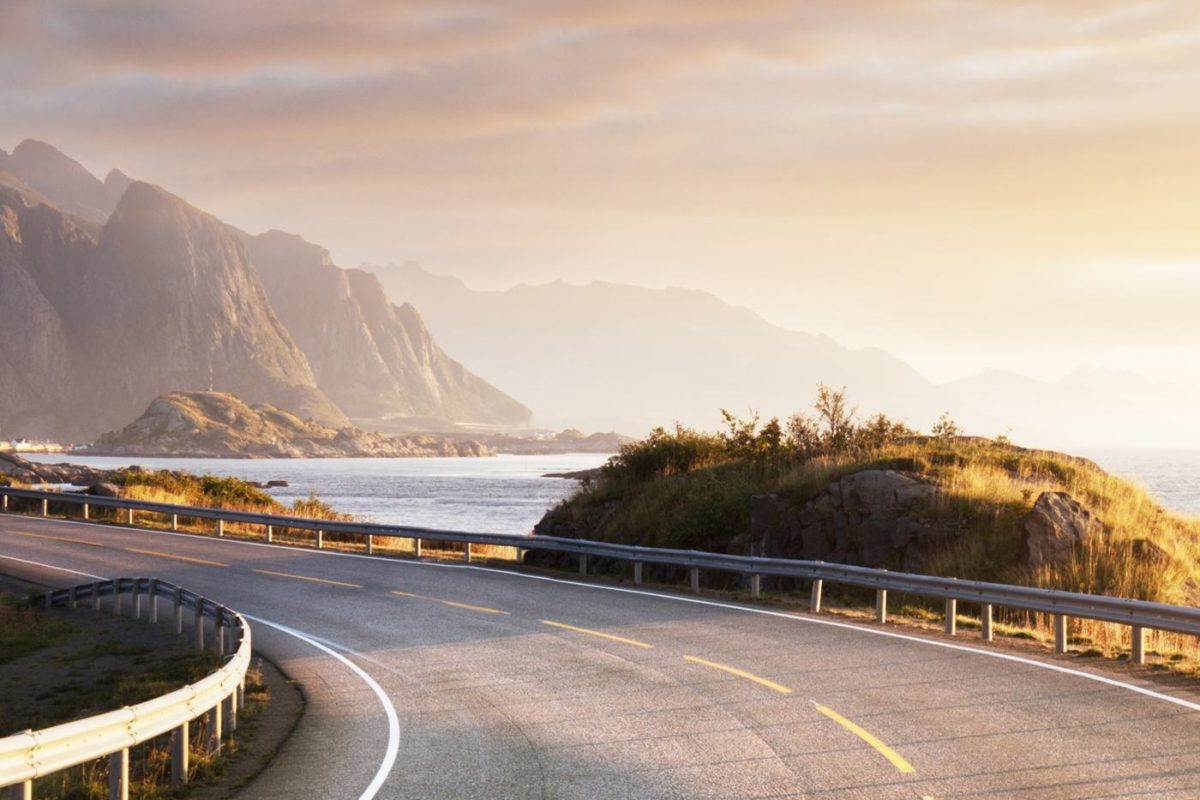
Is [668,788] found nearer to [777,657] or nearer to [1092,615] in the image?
[777,657]

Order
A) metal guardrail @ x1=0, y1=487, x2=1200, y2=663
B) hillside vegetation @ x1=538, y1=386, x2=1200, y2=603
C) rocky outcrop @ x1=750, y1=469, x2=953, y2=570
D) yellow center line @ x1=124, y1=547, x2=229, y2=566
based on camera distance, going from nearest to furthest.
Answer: metal guardrail @ x1=0, y1=487, x2=1200, y2=663 → hillside vegetation @ x1=538, y1=386, x2=1200, y2=603 → rocky outcrop @ x1=750, y1=469, x2=953, y2=570 → yellow center line @ x1=124, y1=547, x2=229, y2=566

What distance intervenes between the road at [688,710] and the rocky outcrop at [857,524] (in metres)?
3.46

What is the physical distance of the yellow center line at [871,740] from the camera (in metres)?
9.06

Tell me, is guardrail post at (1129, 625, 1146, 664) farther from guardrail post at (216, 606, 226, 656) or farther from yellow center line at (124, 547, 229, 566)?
yellow center line at (124, 547, 229, 566)

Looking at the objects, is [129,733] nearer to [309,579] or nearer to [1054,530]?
[1054,530]

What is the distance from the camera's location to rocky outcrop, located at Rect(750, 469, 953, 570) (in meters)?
20.9

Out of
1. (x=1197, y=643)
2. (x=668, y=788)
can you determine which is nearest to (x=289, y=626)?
(x=668, y=788)

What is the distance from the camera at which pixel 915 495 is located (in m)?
21.5

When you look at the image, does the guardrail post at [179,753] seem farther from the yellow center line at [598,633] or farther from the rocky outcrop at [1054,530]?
the rocky outcrop at [1054,530]

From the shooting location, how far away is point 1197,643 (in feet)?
52.9

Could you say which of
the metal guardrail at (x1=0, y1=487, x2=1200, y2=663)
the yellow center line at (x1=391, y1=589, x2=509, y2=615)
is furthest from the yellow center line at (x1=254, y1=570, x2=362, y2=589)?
the metal guardrail at (x1=0, y1=487, x2=1200, y2=663)

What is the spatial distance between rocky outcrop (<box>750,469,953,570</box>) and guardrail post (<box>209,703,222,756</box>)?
44.3 ft

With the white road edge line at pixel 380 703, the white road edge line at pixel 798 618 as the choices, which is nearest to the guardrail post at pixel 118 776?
the white road edge line at pixel 380 703

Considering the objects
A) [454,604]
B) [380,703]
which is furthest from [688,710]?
[454,604]
